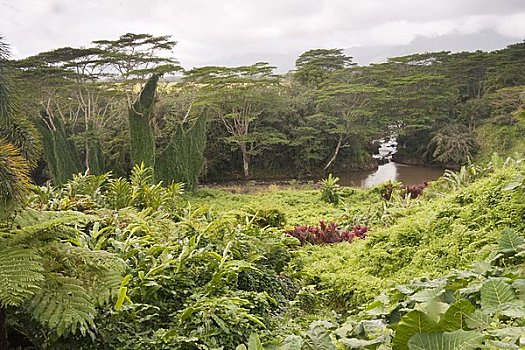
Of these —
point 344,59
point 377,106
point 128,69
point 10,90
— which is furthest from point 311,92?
point 10,90

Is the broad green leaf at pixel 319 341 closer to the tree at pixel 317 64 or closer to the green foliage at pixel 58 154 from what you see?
the green foliage at pixel 58 154

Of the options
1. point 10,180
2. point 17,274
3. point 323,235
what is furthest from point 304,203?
point 17,274

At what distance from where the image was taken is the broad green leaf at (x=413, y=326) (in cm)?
77

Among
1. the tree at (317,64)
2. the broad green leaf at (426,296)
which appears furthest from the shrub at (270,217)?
the tree at (317,64)

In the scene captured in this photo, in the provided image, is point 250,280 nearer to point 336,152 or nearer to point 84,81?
point 84,81

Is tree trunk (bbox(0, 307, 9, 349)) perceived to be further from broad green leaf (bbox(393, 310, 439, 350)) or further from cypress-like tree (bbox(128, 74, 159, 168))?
cypress-like tree (bbox(128, 74, 159, 168))

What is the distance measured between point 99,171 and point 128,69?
368cm

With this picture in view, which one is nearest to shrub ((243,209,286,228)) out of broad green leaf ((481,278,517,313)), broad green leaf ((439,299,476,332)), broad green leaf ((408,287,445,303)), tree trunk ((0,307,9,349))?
tree trunk ((0,307,9,349))

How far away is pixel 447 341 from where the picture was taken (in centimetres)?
72

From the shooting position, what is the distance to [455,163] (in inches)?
744

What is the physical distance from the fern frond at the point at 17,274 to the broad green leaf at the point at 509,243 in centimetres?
143

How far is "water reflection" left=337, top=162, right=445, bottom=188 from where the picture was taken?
1746cm

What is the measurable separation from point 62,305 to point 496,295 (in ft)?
4.16

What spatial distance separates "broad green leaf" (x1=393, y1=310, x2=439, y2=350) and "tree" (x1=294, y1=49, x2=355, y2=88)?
22.3 m
